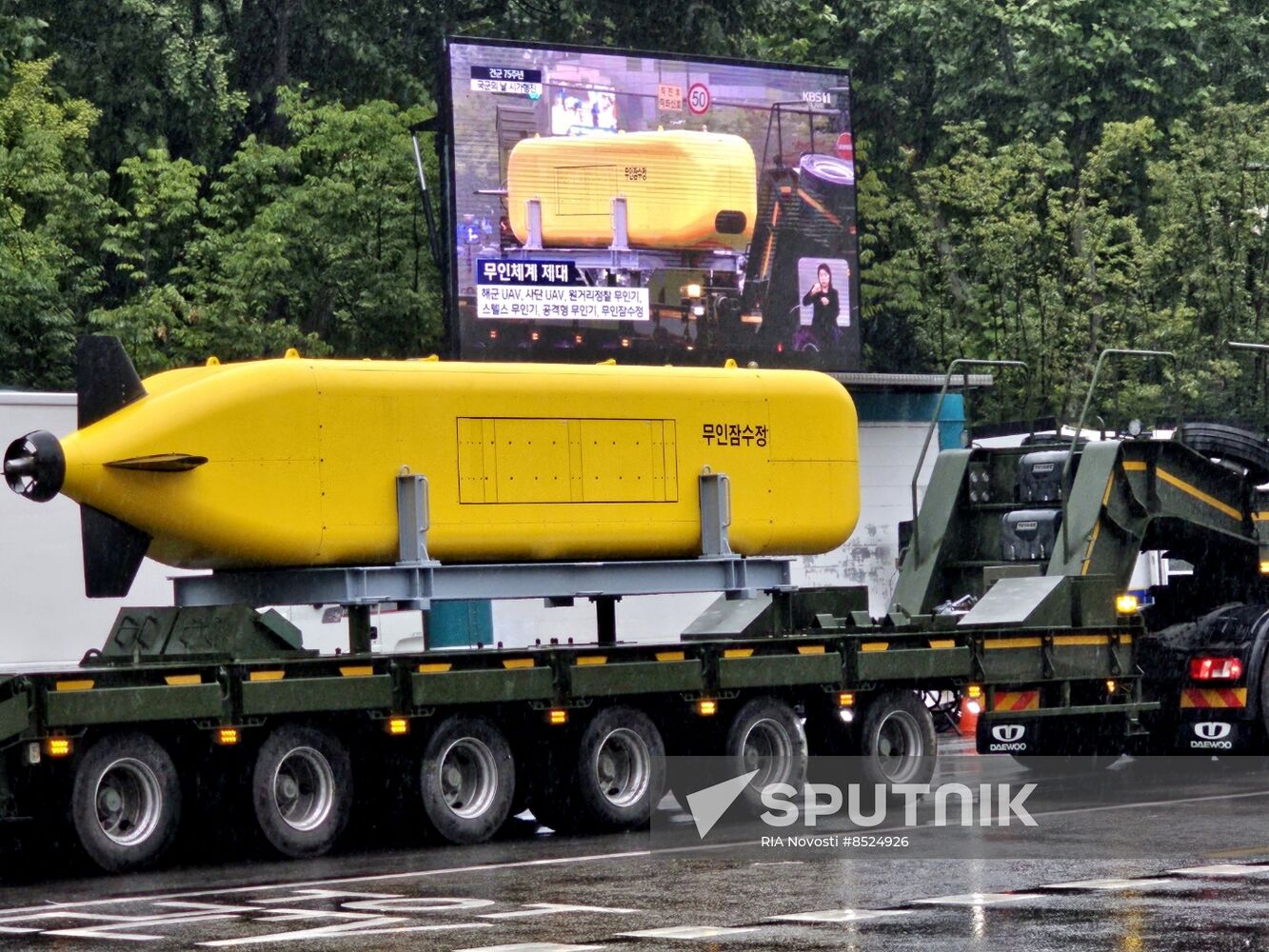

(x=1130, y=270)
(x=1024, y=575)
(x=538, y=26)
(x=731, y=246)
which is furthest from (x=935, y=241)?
(x=1024, y=575)

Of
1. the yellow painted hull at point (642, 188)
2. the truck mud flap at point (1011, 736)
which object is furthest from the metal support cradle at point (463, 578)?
the yellow painted hull at point (642, 188)

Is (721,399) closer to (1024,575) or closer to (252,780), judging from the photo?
(1024,575)

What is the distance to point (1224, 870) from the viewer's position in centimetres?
1277

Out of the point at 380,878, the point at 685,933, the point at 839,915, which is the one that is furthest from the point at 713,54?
the point at 685,933

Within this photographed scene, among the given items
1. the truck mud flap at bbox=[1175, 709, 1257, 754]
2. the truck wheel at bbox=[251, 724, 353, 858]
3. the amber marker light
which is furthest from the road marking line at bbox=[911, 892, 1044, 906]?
the truck mud flap at bbox=[1175, 709, 1257, 754]

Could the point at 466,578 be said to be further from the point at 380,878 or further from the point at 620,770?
the point at 380,878

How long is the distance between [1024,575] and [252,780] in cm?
733

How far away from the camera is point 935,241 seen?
4144cm

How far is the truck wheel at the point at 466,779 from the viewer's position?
15.5 metres

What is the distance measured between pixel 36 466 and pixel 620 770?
15.0ft

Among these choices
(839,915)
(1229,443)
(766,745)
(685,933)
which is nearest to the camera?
(685,933)

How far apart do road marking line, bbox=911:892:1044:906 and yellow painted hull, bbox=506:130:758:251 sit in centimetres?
1569

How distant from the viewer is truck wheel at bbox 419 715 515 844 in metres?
15.5
